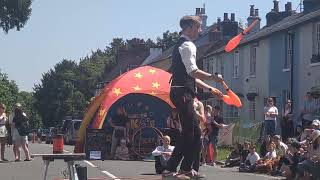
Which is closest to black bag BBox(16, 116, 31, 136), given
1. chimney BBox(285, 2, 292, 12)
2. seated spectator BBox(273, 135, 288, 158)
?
seated spectator BBox(273, 135, 288, 158)

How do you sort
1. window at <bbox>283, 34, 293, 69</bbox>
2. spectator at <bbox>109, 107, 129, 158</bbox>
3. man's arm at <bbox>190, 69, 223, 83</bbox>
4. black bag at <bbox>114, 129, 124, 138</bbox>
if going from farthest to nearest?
window at <bbox>283, 34, 293, 69</bbox>, black bag at <bbox>114, 129, 124, 138</bbox>, spectator at <bbox>109, 107, 129, 158</bbox>, man's arm at <bbox>190, 69, 223, 83</bbox>

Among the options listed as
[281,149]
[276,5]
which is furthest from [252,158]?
[276,5]

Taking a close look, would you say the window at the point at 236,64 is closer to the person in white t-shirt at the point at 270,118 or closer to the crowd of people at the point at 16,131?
the person in white t-shirt at the point at 270,118

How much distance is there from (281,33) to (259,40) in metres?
3.29

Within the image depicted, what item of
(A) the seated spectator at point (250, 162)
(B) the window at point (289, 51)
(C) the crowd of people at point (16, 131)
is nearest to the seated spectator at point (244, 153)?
(A) the seated spectator at point (250, 162)

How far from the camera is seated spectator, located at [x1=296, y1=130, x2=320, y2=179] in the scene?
50.2 feet

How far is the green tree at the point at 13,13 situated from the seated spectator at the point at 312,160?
26.9 metres

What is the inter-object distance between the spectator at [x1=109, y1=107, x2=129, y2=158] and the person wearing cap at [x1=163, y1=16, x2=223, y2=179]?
587 inches

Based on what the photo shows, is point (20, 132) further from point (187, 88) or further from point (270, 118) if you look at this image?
point (187, 88)

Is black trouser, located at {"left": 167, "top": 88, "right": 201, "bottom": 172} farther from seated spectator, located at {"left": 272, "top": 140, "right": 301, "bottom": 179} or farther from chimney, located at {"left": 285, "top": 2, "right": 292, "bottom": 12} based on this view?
chimney, located at {"left": 285, "top": 2, "right": 292, "bottom": 12}

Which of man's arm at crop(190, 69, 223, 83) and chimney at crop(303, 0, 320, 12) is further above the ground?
chimney at crop(303, 0, 320, 12)

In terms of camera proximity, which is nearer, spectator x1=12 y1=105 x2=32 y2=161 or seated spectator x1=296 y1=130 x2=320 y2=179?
seated spectator x1=296 y1=130 x2=320 y2=179

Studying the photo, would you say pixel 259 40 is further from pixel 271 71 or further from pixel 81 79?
pixel 81 79

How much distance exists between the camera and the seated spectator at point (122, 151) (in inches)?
934
